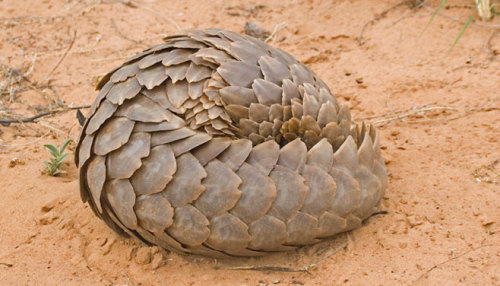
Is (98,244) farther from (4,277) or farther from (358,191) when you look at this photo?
(358,191)

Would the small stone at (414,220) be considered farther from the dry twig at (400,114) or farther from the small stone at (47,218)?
the small stone at (47,218)

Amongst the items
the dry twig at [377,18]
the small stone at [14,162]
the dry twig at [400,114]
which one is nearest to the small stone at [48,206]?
the small stone at [14,162]

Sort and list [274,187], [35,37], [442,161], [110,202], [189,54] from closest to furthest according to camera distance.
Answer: [274,187] → [110,202] → [189,54] → [442,161] → [35,37]

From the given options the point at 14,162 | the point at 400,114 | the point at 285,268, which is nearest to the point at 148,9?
the point at 14,162

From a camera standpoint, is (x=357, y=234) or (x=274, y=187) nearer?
(x=274, y=187)

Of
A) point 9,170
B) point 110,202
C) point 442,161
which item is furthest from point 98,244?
point 442,161
